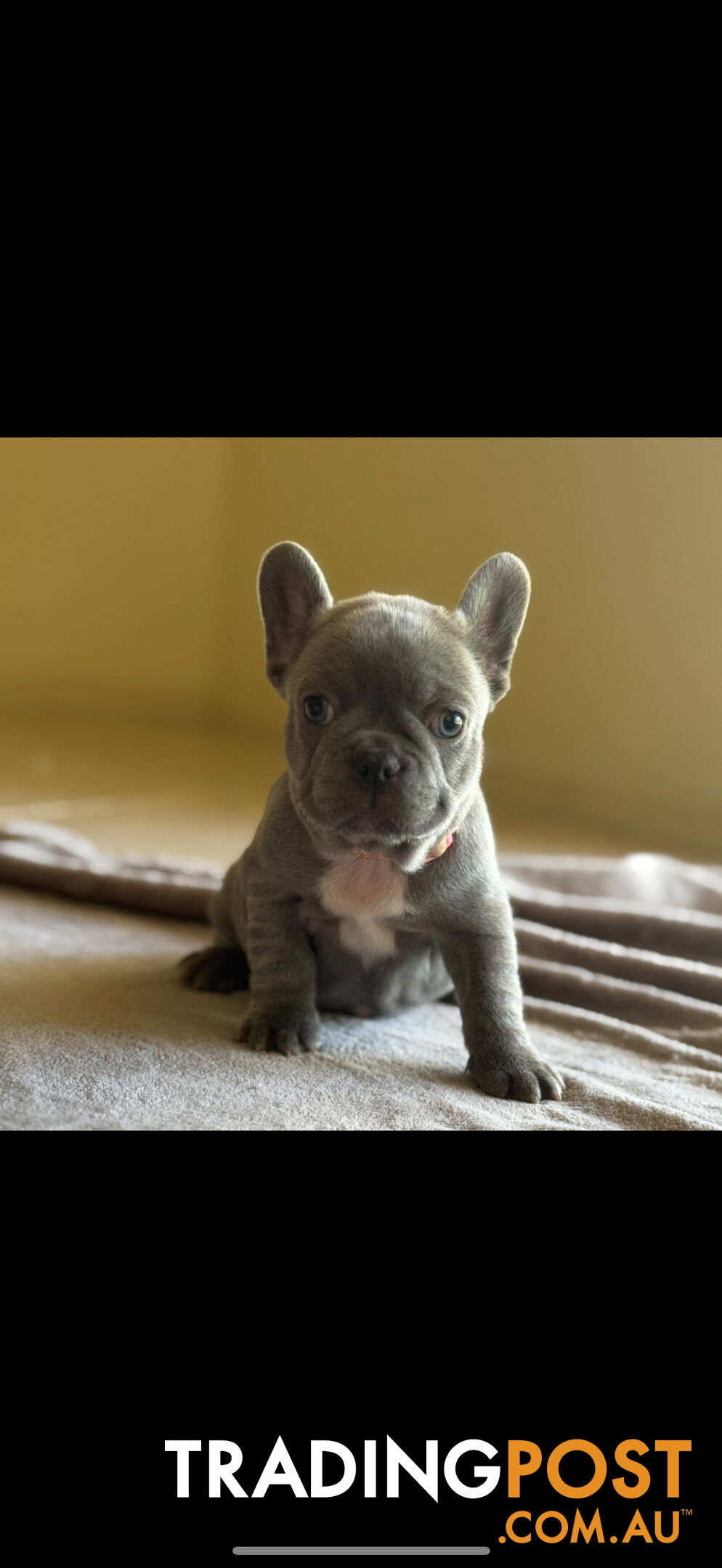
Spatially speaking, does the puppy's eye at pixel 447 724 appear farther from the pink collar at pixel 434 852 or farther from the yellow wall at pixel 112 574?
the yellow wall at pixel 112 574

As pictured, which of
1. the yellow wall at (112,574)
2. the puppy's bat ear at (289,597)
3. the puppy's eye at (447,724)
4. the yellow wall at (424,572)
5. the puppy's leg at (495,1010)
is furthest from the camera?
the yellow wall at (112,574)

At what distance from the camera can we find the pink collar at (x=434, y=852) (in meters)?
1.91

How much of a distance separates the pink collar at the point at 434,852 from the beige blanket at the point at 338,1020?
31 cm

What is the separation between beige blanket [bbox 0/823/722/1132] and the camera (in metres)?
1.81

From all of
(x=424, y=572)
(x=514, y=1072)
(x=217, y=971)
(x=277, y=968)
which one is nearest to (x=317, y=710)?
(x=277, y=968)

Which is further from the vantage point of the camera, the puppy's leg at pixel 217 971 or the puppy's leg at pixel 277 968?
the puppy's leg at pixel 217 971

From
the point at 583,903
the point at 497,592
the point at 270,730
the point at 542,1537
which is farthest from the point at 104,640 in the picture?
the point at 542,1537

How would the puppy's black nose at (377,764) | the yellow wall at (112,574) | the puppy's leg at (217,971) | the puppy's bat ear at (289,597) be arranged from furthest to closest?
the yellow wall at (112,574), the puppy's leg at (217,971), the puppy's bat ear at (289,597), the puppy's black nose at (377,764)

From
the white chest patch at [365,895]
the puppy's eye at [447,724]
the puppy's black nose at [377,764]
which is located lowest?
the white chest patch at [365,895]

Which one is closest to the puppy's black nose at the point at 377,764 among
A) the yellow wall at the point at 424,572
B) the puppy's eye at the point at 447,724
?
the puppy's eye at the point at 447,724

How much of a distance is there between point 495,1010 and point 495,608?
58 centimetres

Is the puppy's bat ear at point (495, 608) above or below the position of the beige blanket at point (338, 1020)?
above

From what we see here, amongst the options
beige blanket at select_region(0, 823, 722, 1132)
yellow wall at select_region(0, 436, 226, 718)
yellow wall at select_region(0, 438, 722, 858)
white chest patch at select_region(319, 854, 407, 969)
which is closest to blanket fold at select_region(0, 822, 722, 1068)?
beige blanket at select_region(0, 823, 722, 1132)

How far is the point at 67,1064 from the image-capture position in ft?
6.27
